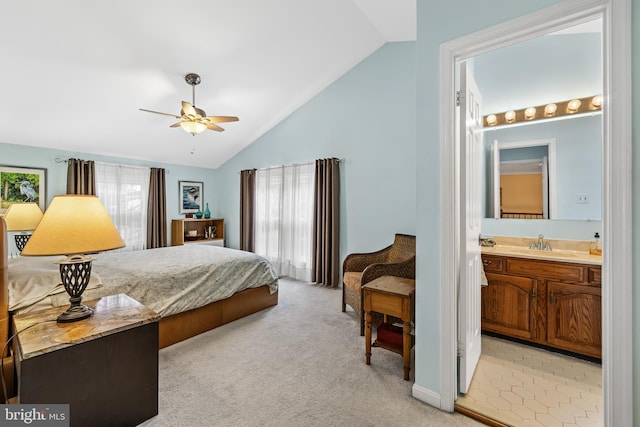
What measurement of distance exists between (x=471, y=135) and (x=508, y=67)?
1.62 m

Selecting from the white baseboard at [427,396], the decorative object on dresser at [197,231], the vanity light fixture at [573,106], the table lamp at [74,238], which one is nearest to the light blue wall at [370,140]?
the vanity light fixture at [573,106]

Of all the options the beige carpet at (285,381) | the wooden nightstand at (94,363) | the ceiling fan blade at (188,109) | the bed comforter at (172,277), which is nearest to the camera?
the wooden nightstand at (94,363)

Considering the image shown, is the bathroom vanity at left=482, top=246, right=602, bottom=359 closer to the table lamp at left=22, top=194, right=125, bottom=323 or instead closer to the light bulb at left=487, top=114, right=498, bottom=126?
the light bulb at left=487, top=114, right=498, bottom=126

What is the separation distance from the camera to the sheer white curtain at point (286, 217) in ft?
15.6

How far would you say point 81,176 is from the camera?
4344 mm

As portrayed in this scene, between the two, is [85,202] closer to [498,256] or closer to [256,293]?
[256,293]

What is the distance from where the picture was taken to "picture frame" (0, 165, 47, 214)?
3.76 m

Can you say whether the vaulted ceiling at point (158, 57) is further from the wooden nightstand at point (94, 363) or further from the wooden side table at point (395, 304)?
the wooden side table at point (395, 304)

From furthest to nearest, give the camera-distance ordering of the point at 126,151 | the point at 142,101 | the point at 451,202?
the point at 126,151 → the point at 142,101 → the point at 451,202

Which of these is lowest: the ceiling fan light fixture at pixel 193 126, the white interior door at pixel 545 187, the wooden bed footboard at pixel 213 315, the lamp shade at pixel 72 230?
the wooden bed footboard at pixel 213 315

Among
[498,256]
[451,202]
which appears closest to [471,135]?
[451,202]

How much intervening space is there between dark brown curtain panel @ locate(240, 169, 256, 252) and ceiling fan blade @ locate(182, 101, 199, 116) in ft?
8.31

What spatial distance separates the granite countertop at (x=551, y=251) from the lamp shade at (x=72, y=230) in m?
2.95

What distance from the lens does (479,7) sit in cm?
158
